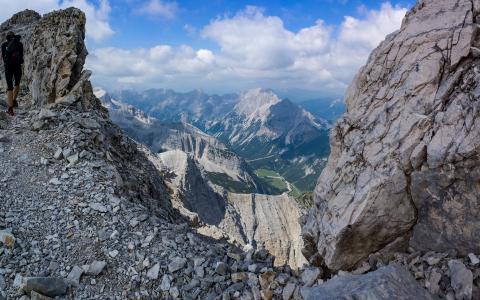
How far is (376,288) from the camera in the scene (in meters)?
9.91

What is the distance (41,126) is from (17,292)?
13484mm

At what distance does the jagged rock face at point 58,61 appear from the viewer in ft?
96.2

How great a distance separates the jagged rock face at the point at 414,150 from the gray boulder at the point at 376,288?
2095 mm

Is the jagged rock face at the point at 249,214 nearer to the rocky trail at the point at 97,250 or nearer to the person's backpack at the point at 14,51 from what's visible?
the person's backpack at the point at 14,51

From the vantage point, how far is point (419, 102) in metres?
12.9

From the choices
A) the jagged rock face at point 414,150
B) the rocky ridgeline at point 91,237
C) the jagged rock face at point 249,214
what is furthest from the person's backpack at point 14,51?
the jagged rock face at point 249,214

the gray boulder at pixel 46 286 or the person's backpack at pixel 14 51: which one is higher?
the person's backpack at pixel 14 51

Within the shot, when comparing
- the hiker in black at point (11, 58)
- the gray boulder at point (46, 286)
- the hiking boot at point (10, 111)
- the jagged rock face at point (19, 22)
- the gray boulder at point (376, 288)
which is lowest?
the gray boulder at point (46, 286)

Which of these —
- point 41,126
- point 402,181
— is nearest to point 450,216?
point 402,181

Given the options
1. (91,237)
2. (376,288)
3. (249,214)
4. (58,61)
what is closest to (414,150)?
(376,288)

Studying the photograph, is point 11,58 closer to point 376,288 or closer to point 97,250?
point 97,250

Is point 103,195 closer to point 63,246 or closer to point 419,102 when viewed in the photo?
point 63,246

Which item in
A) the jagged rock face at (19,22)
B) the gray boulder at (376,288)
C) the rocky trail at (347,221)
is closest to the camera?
the gray boulder at (376,288)

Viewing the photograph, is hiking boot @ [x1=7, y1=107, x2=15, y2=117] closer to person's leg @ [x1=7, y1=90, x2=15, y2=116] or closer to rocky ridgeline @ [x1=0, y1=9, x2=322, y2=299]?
person's leg @ [x1=7, y1=90, x2=15, y2=116]
